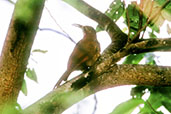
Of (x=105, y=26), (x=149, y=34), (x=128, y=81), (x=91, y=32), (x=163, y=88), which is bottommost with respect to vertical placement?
(x=163, y=88)

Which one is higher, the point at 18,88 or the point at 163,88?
the point at 18,88

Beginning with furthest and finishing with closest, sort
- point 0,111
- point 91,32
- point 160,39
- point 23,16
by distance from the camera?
point 91,32
point 160,39
point 0,111
point 23,16

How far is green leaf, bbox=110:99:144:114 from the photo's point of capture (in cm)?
125

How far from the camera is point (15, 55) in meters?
1.44

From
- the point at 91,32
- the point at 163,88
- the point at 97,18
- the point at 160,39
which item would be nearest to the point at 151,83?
the point at 163,88

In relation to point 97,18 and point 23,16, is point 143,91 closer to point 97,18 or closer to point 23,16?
point 97,18

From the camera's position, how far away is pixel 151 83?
5.24ft

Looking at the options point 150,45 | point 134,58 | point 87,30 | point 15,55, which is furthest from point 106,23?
point 87,30

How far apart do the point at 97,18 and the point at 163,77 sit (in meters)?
0.72

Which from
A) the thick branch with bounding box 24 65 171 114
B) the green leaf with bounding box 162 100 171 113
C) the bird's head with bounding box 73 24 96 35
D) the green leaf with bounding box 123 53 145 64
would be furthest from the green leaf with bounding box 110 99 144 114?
the bird's head with bounding box 73 24 96 35

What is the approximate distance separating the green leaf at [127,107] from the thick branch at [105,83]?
326 mm

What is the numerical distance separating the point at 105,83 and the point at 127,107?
404 millimetres

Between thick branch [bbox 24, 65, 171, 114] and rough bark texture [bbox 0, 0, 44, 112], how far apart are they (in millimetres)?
148

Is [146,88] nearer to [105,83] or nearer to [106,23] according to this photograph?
[105,83]
